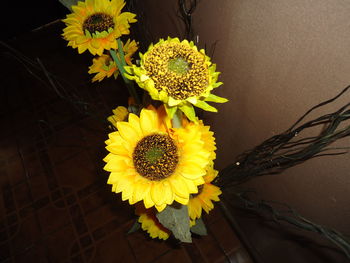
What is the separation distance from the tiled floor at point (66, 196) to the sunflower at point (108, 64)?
0.33 m

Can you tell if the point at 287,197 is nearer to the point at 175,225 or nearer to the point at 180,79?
the point at 175,225

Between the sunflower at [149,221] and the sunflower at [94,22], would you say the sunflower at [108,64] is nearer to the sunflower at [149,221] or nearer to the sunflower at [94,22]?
the sunflower at [94,22]

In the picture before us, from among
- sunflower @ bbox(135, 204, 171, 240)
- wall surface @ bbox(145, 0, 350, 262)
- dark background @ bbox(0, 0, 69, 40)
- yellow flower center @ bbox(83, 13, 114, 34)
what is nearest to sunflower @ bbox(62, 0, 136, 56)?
yellow flower center @ bbox(83, 13, 114, 34)

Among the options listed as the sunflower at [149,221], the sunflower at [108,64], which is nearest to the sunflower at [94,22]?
the sunflower at [108,64]

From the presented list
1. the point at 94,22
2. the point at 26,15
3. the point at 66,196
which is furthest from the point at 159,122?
the point at 26,15

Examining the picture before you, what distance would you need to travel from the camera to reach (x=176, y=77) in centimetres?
32

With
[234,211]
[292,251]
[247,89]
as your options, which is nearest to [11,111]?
[234,211]

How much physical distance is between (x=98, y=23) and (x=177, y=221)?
1.20ft

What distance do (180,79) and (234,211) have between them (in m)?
0.89

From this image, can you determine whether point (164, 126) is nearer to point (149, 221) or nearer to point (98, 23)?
point (98, 23)

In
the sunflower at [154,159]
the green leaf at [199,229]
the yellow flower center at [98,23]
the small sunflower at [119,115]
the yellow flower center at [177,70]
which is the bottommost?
the green leaf at [199,229]

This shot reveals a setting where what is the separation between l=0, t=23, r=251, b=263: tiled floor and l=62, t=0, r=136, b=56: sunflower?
465 mm

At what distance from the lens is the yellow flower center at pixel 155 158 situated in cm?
41

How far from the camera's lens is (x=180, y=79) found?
32cm
